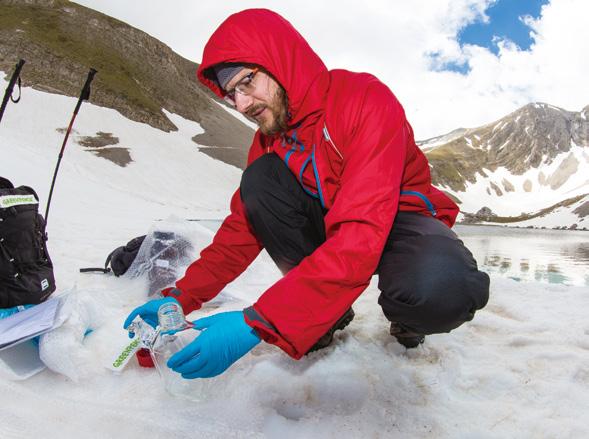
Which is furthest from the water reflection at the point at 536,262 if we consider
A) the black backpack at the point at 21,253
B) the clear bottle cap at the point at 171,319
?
the black backpack at the point at 21,253

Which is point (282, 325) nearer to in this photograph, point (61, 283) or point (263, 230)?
point (263, 230)

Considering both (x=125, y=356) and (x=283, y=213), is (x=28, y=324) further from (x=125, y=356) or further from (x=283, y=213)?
(x=283, y=213)

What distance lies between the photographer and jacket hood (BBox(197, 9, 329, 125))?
1.63m

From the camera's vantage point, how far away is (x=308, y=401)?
163 cm

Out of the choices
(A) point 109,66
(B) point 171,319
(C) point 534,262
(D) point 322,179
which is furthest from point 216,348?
(A) point 109,66

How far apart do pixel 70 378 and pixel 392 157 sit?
1671 mm

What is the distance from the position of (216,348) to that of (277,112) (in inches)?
42.4

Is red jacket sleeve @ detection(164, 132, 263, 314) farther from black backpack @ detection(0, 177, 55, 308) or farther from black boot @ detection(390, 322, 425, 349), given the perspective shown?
black backpack @ detection(0, 177, 55, 308)

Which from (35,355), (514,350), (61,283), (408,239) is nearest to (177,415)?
(35,355)

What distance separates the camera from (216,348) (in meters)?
1.28

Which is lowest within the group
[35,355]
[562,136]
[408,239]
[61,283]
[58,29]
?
[61,283]

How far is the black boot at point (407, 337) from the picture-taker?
1990mm

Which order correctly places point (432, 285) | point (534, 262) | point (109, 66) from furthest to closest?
point (109, 66) < point (534, 262) < point (432, 285)

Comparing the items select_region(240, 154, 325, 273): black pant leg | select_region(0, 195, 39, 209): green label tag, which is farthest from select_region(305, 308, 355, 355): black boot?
select_region(0, 195, 39, 209): green label tag
